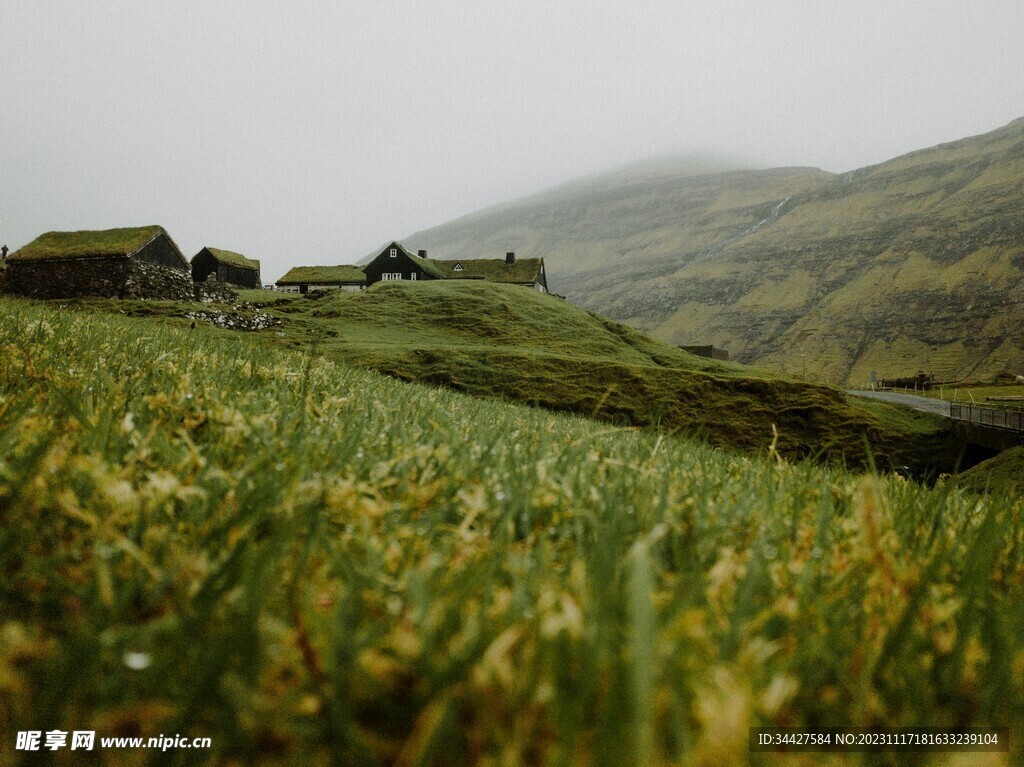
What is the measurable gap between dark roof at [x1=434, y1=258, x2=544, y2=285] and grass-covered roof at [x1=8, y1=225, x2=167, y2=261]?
39638mm

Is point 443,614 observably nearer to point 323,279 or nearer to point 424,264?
point 424,264

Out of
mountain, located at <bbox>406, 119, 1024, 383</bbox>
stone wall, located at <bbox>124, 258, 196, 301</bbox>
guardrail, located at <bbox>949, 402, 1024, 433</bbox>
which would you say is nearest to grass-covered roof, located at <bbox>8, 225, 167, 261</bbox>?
stone wall, located at <bbox>124, 258, 196, 301</bbox>

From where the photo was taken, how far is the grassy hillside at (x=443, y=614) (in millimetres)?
852

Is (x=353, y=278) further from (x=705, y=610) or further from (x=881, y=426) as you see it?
(x=705, y=610)

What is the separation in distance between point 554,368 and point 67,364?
1595 centimetres

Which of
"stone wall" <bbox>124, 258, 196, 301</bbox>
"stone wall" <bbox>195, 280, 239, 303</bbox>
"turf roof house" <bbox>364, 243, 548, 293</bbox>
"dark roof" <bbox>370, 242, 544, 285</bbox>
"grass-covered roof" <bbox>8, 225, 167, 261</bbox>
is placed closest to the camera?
"stone wall" <bbox>124, 258, 196, 301</bbox>

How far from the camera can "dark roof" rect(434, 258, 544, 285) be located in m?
77.4

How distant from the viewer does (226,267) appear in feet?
239

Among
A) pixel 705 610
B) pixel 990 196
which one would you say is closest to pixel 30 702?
pixel 705 610

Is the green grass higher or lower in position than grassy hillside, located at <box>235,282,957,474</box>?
lower

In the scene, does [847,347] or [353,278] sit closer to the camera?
[353,278]

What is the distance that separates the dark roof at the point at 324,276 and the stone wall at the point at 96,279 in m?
38.0

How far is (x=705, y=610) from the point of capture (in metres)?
1.27
